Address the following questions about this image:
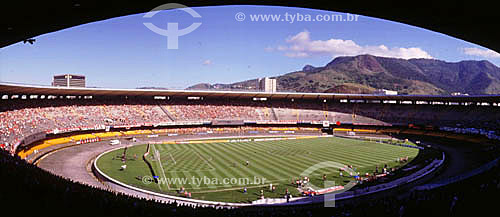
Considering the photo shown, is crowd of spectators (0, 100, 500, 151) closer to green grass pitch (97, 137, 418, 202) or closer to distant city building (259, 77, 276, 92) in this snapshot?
green grass pitch (97, 137, 418, 202)

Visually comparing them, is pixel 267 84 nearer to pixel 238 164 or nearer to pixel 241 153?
pixel 241 153

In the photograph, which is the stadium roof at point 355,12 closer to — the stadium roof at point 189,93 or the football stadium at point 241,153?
the football stadium at point 241,153

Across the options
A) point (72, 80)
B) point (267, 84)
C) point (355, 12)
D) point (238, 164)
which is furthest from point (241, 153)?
point (72, 80)

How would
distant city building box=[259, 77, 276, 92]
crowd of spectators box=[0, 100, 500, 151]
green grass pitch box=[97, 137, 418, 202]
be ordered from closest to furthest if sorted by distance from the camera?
green grass pitch box=[97, 137, 418, 202] → crowd of spectators box=[0, 100, 500, 151] → distant city building box=[259, 77, 276, 92]

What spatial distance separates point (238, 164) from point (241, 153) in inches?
262

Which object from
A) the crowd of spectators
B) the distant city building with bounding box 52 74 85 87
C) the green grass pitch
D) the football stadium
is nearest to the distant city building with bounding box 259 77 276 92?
the football stadium

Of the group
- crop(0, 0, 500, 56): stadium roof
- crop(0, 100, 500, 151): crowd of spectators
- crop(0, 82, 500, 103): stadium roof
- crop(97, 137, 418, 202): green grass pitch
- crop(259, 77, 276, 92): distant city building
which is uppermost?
crop(259, 77, 276, 92): distant city building

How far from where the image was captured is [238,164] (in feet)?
109

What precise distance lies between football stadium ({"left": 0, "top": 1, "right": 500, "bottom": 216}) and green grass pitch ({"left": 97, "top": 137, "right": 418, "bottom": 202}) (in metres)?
0.16

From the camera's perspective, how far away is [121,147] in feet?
141

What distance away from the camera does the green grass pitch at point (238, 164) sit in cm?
2441

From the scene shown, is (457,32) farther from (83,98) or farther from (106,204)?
(83,98)

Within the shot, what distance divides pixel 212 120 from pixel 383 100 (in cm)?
3747

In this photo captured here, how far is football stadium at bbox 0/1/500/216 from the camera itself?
11078 mm
